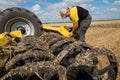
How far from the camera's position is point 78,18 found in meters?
9.83

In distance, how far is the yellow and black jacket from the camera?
9719 millimetres

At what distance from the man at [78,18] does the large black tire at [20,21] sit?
3.06 feet

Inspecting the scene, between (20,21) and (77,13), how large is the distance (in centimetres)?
175

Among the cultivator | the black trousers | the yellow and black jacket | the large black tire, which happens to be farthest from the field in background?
the cultivator

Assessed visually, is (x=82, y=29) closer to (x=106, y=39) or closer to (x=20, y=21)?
(x=20, y=21)

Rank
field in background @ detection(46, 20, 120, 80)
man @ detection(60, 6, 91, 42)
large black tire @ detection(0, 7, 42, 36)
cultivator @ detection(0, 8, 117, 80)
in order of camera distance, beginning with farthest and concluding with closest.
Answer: field in background @ detection(46, 20, 120, 80)
man @ detection(60, 6, 91, 42)
large black tire @ detection(0, 7, 42, 36)
cultivator @ detection(0, 8, 117, 80)

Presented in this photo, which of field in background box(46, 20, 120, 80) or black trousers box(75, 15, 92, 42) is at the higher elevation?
→ black trousers box(75, 15, 92, 42)

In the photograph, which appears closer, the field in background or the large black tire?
the large black tire

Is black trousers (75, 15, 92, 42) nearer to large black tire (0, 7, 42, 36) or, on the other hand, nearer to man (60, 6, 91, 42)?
man (60, 6, 91, 42)

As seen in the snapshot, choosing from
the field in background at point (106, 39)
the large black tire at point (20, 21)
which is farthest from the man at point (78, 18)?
the field in background at point (106, 39)

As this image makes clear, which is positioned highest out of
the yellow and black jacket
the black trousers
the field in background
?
the yellow and black jacket

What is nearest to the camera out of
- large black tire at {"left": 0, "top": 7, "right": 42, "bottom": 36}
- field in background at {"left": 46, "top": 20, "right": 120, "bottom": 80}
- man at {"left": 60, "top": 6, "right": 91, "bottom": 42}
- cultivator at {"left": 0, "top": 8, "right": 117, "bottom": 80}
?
cultivator at {"left": 0, "top": 8, "right": 117, "bottom": 80}

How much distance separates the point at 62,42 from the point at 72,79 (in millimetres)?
1730

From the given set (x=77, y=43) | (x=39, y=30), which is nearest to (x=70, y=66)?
(x=77, y=43)
